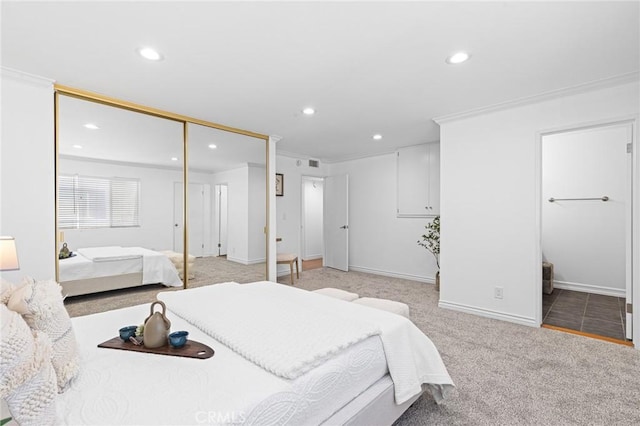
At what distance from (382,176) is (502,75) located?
3.34 m

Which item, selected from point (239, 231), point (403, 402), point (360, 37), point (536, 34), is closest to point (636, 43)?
point (536, 34)

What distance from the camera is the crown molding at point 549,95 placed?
2.65 metres

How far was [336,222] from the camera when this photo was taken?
6.52m

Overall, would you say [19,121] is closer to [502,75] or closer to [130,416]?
[130,416]

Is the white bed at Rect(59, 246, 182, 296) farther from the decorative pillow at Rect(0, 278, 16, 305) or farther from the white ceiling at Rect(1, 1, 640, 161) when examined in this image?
the decorative pillow at Rect(0, 278, 16, 305)

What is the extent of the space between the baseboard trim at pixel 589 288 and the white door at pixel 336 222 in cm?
361

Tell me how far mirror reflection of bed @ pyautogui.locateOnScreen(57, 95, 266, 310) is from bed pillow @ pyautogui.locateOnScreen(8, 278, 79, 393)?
222 centimetres

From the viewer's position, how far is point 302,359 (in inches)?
50.7

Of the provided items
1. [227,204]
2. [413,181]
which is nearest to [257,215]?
[227,204]

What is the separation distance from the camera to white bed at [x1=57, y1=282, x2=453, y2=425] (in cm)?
102

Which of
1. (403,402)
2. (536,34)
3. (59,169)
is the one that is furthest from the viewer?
(59,169)

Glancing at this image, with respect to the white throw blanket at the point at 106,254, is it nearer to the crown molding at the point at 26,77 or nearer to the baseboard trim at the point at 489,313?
the crown molding at the point at 26,77

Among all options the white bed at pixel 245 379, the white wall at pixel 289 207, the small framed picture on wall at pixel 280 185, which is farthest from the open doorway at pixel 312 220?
the white bed at pixel 245 379

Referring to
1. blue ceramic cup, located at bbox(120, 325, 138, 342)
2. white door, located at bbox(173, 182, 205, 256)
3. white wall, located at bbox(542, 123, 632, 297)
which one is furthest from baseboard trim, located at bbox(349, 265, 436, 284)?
blue ceramic cup, located at bbox(120, 325, 138, 342)
